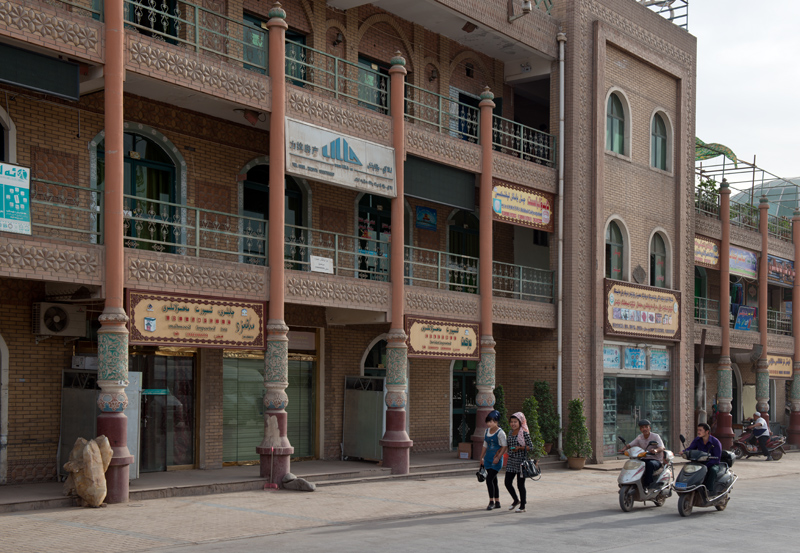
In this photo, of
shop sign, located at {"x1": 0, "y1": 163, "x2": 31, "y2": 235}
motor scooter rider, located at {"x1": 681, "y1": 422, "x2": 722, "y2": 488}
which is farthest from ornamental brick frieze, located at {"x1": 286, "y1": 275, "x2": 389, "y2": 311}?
motor scooter rider, located at {"x1": 681, "y1": 422, "x2": 722, "y2": 488}

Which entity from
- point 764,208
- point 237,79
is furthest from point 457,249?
point 764,208

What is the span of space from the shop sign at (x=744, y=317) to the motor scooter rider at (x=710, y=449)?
18.2m

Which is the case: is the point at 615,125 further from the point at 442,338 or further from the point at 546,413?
the point at 442,338

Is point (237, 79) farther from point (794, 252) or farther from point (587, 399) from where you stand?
point (794, 252)

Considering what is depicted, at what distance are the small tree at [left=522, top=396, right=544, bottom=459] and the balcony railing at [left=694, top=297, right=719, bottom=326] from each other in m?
10.4

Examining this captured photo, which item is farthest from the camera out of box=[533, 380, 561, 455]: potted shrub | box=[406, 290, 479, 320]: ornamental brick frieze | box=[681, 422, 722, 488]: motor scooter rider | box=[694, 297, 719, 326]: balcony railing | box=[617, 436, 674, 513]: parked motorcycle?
box=[694, 297, 719, 326]: balcony railing

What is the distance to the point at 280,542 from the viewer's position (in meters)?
11.2

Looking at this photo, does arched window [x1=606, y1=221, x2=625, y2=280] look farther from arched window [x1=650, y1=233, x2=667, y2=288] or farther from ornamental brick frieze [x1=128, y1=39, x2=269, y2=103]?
ornamental brick frieze [x1=128, y1=39, x2=269, y2=103]

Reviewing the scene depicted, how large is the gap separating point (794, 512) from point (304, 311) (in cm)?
1075

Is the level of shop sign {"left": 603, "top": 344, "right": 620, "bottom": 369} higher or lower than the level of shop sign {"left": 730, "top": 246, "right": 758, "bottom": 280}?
lower

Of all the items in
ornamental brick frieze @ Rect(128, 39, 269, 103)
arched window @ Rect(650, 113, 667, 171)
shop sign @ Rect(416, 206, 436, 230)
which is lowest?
shop sign @ Rect(416, 206, 436, 230)

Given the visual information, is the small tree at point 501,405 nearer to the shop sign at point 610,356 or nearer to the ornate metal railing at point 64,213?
the shop sign at point 610,356

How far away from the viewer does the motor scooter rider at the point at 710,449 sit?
1452 cm

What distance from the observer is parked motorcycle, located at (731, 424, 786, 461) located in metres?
28.1
